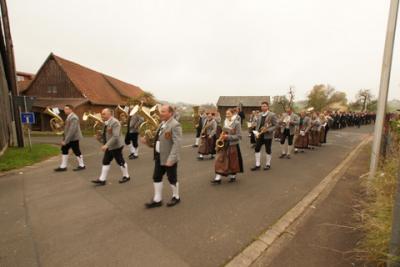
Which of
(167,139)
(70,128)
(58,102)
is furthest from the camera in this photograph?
(58,102)

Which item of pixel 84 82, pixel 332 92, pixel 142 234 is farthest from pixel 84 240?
pixel 332 92

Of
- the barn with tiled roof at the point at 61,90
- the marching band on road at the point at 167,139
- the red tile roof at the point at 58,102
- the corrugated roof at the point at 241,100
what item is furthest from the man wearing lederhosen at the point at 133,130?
the corrugated roof at the point at 241,100

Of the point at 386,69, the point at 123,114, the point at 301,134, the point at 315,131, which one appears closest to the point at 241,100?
the point at 315,131

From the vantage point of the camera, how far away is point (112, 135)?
509 cm

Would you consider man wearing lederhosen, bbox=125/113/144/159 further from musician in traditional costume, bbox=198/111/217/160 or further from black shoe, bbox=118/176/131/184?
black shoe, bbox=118/176/131/184

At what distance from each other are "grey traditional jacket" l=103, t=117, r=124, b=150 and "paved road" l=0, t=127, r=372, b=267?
957 mm

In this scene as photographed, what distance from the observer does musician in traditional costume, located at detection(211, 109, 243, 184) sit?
5141 mm

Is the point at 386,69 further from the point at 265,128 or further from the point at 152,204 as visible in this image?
the point at 152,204

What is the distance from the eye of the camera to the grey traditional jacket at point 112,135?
5012 millimetres

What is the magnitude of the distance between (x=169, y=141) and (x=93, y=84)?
27.2 metres

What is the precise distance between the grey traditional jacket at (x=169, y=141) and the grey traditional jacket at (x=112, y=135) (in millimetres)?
1675

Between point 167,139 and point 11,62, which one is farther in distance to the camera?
point 11,62

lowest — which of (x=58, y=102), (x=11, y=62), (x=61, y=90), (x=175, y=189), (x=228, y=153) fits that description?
(x=175, y=189)

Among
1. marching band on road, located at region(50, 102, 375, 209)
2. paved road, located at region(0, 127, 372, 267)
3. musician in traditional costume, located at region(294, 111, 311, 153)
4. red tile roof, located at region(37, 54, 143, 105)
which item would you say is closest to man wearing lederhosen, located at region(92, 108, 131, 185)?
marching band on road, located at region(50, 102, 375, 209)
